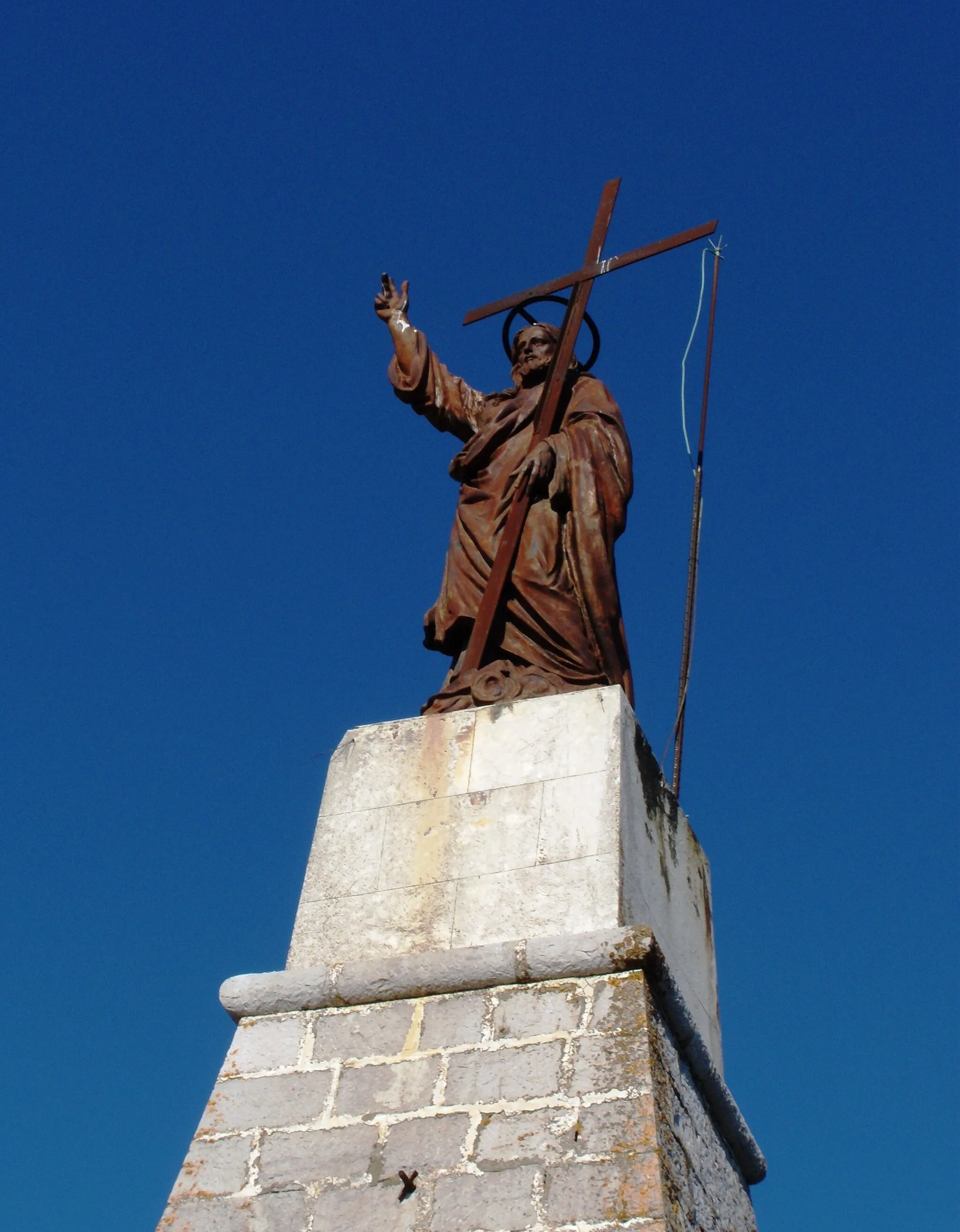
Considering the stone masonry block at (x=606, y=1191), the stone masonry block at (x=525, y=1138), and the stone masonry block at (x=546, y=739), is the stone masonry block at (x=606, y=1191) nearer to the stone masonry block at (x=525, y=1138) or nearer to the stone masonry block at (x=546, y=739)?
the stone masonry block at (x=525, y=1138)

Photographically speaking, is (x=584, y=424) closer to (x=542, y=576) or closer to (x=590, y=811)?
(x=542, y=576)

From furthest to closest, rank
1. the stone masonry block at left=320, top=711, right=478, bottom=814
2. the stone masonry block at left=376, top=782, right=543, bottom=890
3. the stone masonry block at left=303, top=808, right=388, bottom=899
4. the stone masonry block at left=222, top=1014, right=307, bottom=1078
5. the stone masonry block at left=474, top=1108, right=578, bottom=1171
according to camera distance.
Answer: the stone masonry block at left=320, top=711, right=478, bottom=814, the stone masonry block at left=303, top=808, right=388, bottom=899, the stone masonry block at left=376, top=782, right=543, bottom=890, the stone masonry block at left=222, top=1014, right=307, bottom=1078, the stone masonry block at left=474, top=1108, right=578, bottom=1171

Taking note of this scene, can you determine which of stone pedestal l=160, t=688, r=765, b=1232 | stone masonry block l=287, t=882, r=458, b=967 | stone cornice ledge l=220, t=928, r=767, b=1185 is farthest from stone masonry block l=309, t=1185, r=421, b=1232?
stone masonry block l=287, t=882, r=458, b=967

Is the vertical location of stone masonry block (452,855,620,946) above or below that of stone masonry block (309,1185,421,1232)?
above

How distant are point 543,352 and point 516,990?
344cm

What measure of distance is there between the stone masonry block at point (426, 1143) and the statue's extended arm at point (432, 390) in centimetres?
354

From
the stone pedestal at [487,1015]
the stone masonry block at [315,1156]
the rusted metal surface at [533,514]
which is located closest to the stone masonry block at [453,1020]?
the stone pedestal at [487,1015]

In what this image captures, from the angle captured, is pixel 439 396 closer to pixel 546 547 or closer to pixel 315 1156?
pixel 546 547

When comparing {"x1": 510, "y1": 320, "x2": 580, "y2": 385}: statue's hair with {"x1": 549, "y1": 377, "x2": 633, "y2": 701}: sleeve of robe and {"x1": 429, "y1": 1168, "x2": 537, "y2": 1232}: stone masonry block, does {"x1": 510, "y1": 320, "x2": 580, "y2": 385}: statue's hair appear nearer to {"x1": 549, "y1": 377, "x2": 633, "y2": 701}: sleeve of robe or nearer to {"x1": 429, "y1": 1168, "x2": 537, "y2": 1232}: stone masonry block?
{"x1": 549, "y1": 377, "x2": 633, "y2": 701}: sleeve of robe

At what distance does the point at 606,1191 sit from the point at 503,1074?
51 centimetres

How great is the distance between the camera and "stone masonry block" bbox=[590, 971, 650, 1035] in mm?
4086

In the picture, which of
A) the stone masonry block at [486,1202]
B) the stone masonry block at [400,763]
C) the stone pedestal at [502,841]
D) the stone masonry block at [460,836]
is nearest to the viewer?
the stone masonry block at [486,1202]

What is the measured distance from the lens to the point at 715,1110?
4672 mm

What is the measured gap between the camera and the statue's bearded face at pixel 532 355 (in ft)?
22.3
